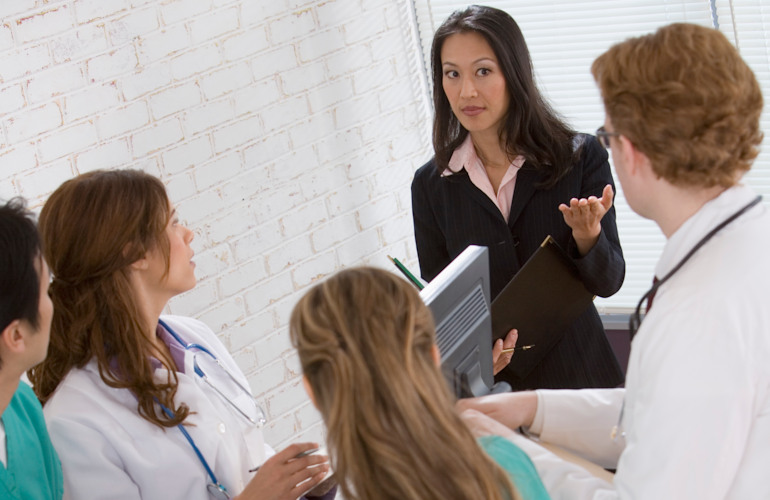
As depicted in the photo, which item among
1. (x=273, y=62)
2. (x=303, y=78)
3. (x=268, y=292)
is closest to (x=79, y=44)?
(x=273, y=62)

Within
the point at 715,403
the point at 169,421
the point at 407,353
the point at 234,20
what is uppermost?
the point at 234,20

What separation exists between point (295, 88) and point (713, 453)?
7.24ft

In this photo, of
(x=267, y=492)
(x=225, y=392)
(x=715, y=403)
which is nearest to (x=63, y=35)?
(x=225, y=392)

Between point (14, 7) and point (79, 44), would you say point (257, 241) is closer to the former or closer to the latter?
point (79, 44)

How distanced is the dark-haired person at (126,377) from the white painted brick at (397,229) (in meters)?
1.51

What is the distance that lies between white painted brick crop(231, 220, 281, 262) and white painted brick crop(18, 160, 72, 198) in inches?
23.3

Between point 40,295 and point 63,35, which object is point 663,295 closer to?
point 40,295

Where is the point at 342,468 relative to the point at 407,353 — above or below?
below

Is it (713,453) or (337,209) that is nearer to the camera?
(713,453)

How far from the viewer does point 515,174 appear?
2258 mm

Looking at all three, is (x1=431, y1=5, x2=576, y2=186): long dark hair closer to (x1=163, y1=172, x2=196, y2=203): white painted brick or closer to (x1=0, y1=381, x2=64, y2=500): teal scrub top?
(x1=163, y1=172, x2=196, y2=203): white painted brick

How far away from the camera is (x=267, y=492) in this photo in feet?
5.32

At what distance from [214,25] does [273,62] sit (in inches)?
9.2

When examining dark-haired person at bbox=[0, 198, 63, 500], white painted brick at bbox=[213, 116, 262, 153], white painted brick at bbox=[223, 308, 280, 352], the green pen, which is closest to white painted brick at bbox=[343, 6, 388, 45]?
white painted brick at bbox=[213, 116, 262, 153]
